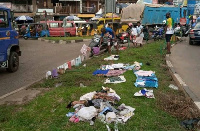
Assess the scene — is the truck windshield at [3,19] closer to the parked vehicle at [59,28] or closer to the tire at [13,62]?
the tire at [13,62]

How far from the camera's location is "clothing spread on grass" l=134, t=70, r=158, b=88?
6.70m

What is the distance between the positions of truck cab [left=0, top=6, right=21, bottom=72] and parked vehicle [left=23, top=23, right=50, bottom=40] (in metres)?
18.3

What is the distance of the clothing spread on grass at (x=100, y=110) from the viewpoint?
450 cm

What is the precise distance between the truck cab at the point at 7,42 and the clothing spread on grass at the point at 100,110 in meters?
4.65

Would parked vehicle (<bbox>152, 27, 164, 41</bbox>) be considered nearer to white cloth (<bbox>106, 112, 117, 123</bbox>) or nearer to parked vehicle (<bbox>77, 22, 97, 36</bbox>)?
parked vehicle (<bbox>77, 22, 97, 36</bbox>)

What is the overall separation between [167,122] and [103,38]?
870 centimetres

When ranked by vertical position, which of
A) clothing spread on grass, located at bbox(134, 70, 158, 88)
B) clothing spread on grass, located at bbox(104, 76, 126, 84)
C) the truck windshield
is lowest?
clothing spread on grass, located at bbox(104, 76, 126, 84)

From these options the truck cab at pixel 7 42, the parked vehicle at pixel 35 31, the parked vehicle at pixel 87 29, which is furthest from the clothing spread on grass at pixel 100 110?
the parked vehicle at pixel 87 29

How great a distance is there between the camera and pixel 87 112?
461 cm

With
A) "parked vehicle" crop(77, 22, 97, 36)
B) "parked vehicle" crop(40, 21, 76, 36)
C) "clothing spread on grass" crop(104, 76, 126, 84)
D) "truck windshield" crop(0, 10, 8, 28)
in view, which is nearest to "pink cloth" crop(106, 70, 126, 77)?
"clothing spread on grass" crop(104, 76, 126, 84)

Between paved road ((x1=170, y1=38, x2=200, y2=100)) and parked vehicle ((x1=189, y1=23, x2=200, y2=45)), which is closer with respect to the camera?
paved road ((x1=170, y1=38, x2=200, y2=100))

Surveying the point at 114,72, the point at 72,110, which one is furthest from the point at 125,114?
the point at 114,72

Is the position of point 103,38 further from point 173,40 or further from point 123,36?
point 173,40

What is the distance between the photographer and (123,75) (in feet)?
26.2
